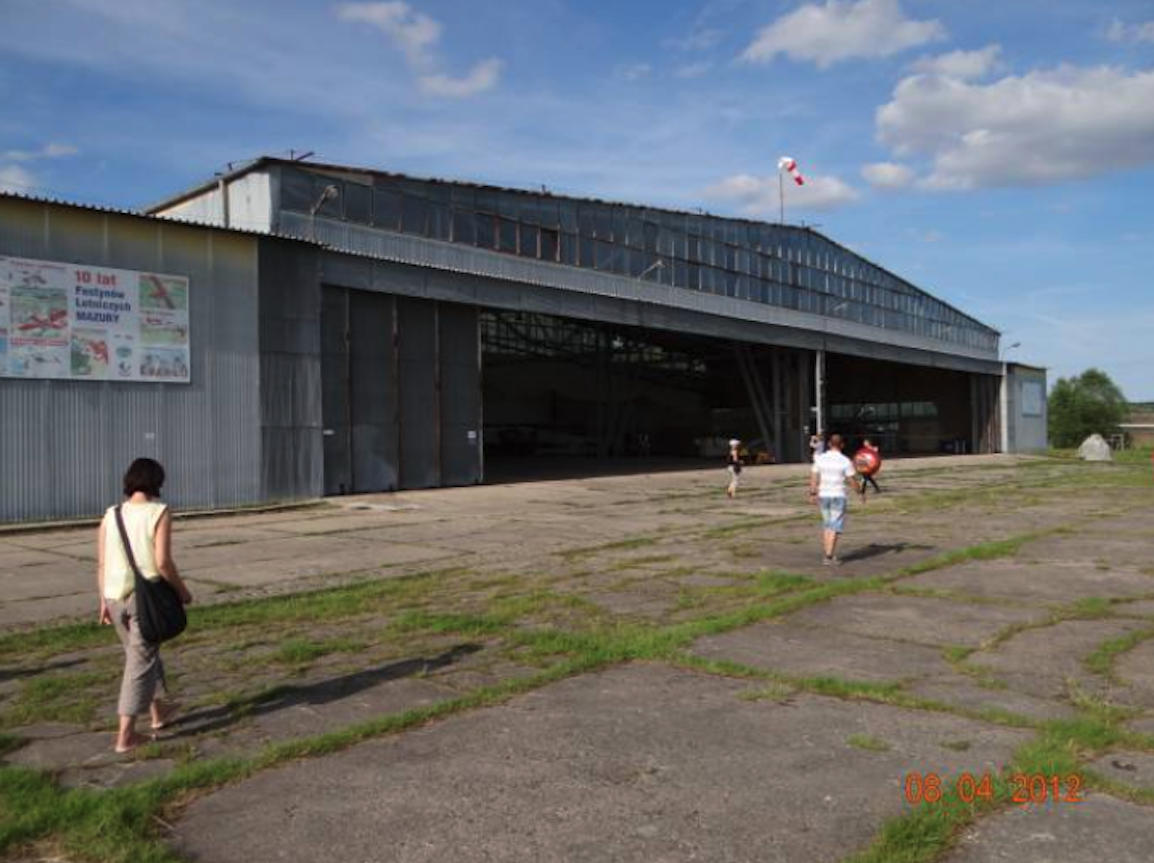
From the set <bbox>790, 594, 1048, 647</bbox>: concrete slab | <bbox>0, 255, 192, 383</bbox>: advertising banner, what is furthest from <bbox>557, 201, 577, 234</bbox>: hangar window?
<bbox>790, 594, 1048, 647</bbox>: concrete slab

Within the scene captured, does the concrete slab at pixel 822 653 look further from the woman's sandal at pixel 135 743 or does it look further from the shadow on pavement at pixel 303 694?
the woman's sandal at pixel 135 743

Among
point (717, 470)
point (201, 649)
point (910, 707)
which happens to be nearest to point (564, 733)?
point (910, 707)

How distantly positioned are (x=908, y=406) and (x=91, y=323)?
5839cm

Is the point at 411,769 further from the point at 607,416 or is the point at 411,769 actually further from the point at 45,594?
the point at 607,416

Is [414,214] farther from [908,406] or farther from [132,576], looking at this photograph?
[908,406]

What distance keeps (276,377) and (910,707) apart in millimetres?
19070

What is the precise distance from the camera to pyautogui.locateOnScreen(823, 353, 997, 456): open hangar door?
199 feet

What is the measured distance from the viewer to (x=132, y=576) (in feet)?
16.5

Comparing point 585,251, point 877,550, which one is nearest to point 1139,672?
point 877,550

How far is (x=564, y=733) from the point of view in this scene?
5.09 metres

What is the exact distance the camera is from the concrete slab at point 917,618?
751 centimetres

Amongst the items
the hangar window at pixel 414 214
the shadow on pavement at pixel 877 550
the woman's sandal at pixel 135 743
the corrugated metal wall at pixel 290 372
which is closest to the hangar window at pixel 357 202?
the hangar window at pixel 414 214

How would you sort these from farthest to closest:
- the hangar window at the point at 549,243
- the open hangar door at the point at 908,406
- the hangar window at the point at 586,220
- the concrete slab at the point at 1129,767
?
the open hangar door at the point at 908,406
the hangar window at the point at 586,220
the hangar window at the point at 549,243
the concrete slab at the point at 1129,767

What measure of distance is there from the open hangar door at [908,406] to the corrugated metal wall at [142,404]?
48.2 metres
